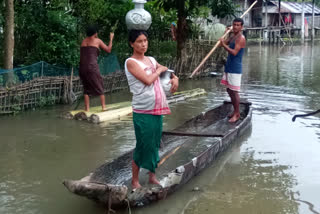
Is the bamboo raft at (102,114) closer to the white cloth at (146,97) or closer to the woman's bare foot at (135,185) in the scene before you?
the woman's bare foot at (135,185)

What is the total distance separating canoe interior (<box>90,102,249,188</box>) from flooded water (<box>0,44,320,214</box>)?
0.90 ft

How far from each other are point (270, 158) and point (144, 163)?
231 cm

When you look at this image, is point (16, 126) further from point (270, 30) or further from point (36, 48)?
point (270, 30)

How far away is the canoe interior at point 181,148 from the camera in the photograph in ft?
14.3

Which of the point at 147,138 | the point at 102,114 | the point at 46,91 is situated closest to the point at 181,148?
the point at 147,138

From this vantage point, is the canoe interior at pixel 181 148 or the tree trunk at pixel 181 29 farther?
the tree trunk at pixel 181 29

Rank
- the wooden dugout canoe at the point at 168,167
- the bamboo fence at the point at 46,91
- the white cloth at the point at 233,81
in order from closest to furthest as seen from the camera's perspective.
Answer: the wooden dugout canoe at the point at 168,167
the white cloth at the point at 233,81
the bamboo fence at the point at 46,91

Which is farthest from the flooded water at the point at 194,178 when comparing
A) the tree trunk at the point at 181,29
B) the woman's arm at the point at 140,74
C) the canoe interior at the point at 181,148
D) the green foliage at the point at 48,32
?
the tree trunk at the point at 181,29

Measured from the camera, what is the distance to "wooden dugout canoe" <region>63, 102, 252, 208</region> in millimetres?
3645

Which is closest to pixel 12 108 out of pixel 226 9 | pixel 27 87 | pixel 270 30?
pixel 27 87

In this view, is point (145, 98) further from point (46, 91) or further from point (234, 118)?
point (46, 91)

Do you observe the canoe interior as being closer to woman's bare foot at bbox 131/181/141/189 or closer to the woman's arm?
woman's bare foot at bbox 131/181/141/189

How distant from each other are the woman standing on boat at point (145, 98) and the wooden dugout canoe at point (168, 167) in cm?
30

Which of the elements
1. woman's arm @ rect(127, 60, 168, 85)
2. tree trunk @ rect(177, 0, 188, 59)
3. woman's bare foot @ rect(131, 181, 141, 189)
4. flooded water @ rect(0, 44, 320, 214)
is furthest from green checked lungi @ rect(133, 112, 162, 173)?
tree trunk @ rect(177, 0, 188, 59)
